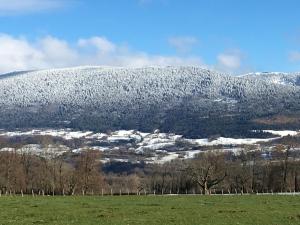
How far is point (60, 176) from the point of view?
431ft

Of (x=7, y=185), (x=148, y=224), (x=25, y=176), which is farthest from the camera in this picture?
(x=25, y=176)

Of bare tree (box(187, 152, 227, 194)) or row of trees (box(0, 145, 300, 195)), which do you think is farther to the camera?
row of trees (box(0, 145, 300, 195))

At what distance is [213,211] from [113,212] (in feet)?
27.8

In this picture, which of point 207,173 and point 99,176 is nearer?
point 207,173

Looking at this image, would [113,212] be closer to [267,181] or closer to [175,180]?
[267,181]

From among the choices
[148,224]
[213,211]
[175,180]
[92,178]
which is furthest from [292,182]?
[148,224]

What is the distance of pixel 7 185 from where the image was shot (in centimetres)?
12462

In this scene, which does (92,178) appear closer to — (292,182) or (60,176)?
(60,176)

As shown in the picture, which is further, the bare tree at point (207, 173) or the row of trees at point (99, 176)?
the row of trees at point (99, 176)

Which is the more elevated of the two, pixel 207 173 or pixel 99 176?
pixel 207 173

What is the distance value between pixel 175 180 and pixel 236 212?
349ft

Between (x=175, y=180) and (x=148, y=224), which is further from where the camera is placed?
(x=175, y=180)

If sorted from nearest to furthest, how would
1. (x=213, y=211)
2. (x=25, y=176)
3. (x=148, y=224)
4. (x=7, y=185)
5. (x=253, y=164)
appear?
(x=148, y=224), (x=213, y=211), (x=7, y=185), (x=25, y=176), (x=253, y=164)

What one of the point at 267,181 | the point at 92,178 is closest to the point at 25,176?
the point at 92,178
